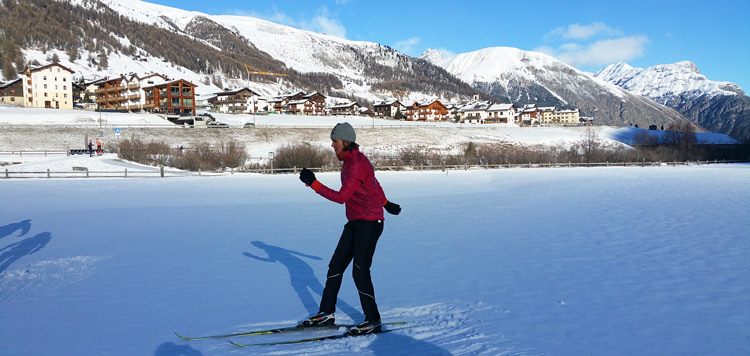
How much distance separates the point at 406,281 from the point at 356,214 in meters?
2.60

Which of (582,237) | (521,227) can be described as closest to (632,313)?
(582,237)

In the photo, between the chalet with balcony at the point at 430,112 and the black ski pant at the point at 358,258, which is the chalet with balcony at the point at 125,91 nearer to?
the chalet with balcony at the point at 430,112

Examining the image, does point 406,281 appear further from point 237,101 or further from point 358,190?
point 237,101

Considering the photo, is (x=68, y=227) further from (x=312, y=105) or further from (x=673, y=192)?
(x=312, y=105)

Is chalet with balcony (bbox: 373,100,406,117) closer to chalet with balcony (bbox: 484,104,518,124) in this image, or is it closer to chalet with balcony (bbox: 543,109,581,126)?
chalet with balcony (bbox: 484,104,518,124)

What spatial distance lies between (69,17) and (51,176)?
16603 cm

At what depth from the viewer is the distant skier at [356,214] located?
415cm

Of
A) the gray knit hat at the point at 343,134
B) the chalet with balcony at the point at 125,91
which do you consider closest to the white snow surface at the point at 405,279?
the gray knit hat at the point at 343,134

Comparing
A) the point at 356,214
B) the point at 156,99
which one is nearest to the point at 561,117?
the point at 156,99

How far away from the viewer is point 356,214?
431 centimetres

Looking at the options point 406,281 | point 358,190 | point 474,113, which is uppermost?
point 474,113

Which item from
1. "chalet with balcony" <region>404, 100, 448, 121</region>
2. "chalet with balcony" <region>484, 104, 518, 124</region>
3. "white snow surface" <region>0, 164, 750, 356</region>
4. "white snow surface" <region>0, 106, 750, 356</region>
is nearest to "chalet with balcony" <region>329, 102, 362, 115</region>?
"chalet with balcony" <region>404, 100, 448, 121</region>

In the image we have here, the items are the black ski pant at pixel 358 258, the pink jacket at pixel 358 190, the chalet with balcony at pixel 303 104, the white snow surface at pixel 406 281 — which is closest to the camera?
the pink jacket at pixel 358 190

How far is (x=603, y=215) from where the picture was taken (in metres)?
12.8
